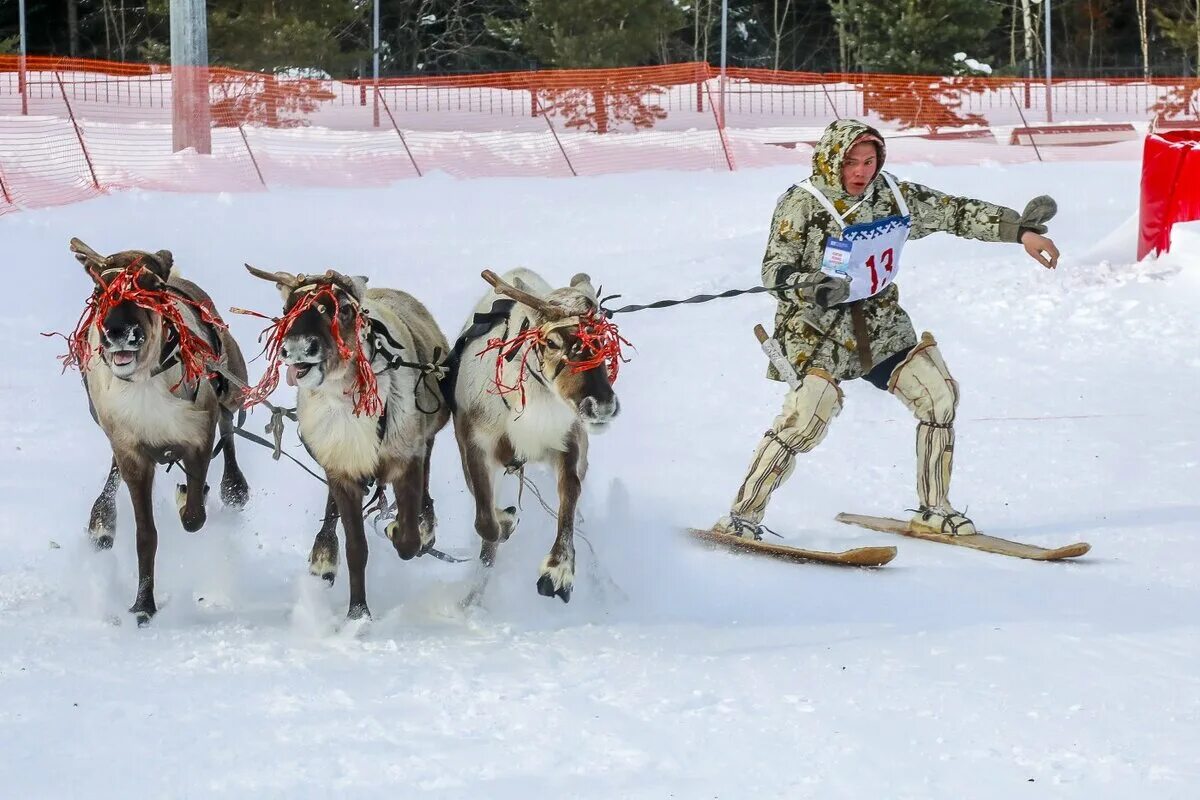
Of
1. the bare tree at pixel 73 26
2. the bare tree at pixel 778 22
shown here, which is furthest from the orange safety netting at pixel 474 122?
the bare tree at pixel 778 22

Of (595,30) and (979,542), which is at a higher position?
(595,30)

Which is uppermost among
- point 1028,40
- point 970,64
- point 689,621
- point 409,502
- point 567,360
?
point 1028,40

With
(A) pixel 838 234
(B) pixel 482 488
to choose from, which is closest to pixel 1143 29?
(A) pixel 838 234

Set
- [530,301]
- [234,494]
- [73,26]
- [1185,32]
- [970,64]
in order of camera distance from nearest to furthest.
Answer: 1. [530,301]
2. [234,494]
3. [970,64]
4. [1185,32]
5. [73,26]

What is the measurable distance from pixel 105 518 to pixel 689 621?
2.31m

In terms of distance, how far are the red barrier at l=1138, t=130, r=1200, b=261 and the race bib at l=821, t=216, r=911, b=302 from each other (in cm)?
603

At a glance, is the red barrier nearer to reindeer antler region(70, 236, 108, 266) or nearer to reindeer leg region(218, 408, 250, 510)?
reindeer leg region(218, 408, 250, 510)

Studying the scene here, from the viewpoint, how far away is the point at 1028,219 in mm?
6211

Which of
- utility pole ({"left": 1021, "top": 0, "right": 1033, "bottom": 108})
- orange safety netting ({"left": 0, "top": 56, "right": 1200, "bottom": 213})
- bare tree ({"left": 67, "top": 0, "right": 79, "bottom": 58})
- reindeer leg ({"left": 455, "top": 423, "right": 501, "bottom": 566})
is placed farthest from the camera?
bare tree ({"left": 67, "top": 0, "right": 79, "bottom": 58})

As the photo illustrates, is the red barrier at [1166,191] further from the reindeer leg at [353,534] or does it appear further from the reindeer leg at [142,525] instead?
the reindeer leg at [142,525]

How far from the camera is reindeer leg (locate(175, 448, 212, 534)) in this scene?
5.57m

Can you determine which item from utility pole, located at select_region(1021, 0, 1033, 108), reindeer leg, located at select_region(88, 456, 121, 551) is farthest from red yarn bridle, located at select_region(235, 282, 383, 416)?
utility pole, located at select_region(1021, 0, 1033, 108)

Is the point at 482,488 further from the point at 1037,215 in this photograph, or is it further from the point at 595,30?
the point at 595,30

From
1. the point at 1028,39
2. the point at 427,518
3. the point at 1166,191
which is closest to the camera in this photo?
the point at 427,518
